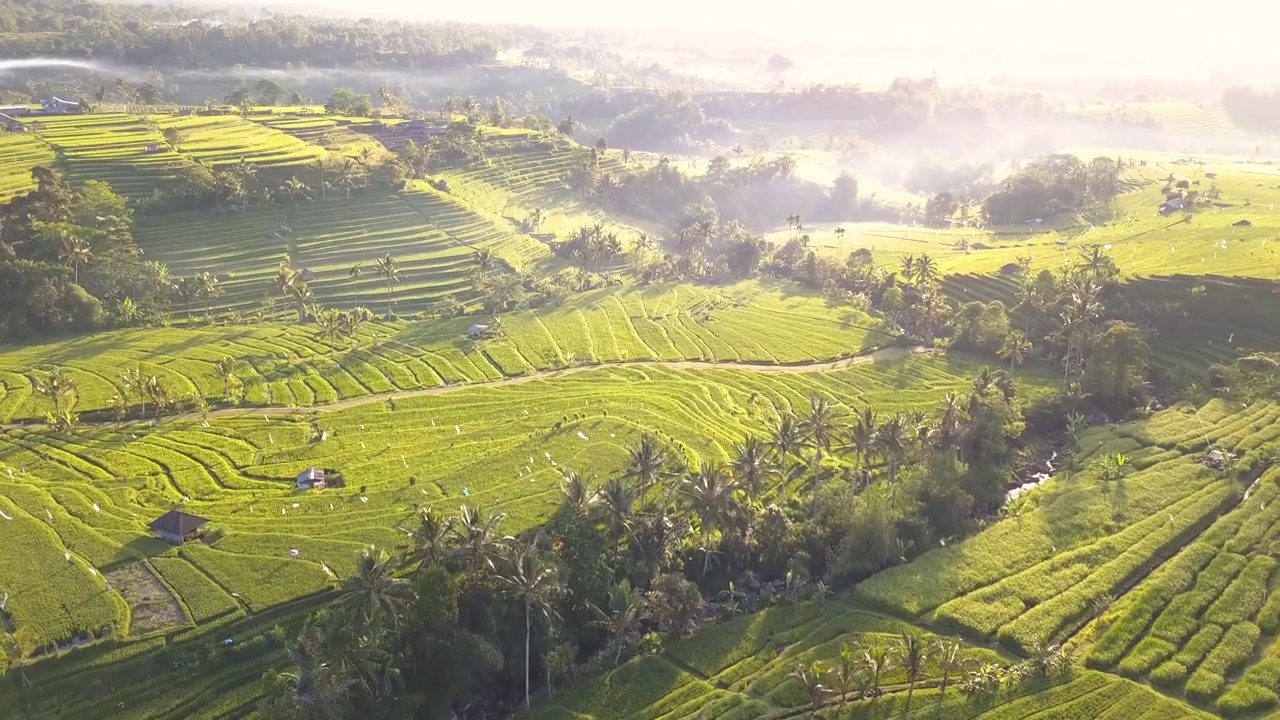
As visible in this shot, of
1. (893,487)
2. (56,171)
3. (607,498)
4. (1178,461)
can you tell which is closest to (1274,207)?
(1178,461)

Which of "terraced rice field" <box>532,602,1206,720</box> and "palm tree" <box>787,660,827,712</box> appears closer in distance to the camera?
"palm tree" <box>787,660,827,712</box>

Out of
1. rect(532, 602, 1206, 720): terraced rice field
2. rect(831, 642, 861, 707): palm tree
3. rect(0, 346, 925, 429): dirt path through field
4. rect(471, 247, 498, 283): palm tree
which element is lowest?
rect(532, 602, 1206, 720): terraced rice field

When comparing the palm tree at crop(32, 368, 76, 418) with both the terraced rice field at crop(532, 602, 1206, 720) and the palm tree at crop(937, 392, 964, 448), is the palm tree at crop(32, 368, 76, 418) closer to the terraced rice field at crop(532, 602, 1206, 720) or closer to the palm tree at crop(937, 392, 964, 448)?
the terraced rice field at crop(532, 602, 1206, 720)

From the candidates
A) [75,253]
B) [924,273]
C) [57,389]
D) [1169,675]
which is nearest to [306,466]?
[57,389]

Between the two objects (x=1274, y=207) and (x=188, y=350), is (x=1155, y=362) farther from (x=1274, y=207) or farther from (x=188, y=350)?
(x=188, y=350)

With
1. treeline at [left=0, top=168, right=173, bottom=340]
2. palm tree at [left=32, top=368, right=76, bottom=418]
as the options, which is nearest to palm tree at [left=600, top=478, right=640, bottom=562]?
palm tree at [left=32, top=368, right=76, bottom=418]

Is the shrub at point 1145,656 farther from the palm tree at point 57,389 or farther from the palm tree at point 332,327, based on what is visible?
the palm tree at point 57,389

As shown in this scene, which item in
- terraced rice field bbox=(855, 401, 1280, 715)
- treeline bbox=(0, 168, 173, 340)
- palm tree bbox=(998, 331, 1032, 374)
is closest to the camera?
terraced rice field bbox=(855, 401, 1280, 715)
